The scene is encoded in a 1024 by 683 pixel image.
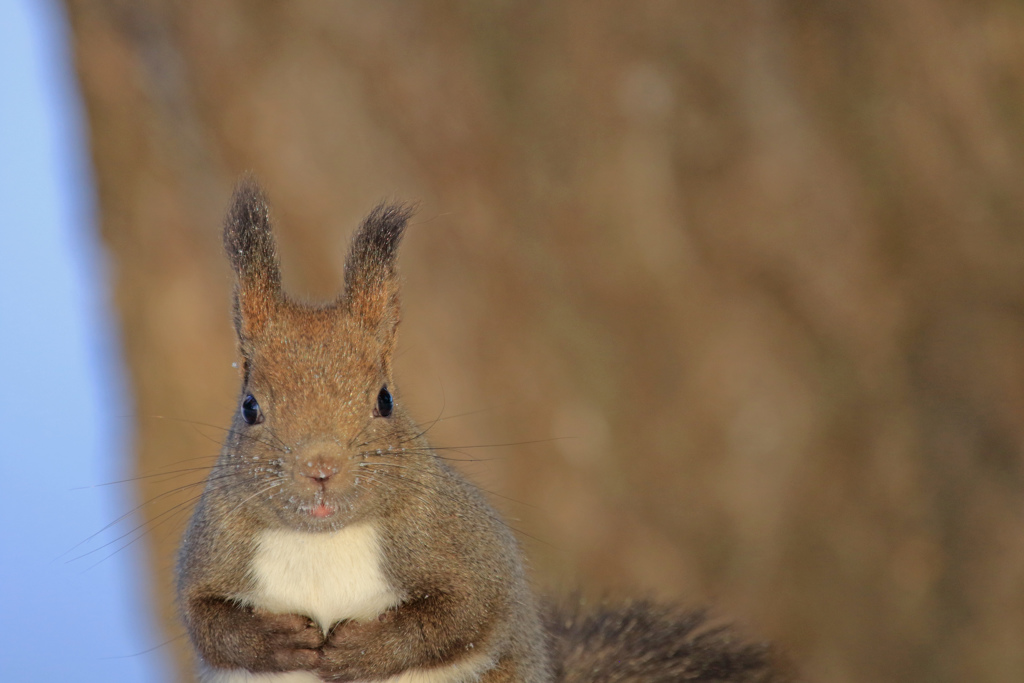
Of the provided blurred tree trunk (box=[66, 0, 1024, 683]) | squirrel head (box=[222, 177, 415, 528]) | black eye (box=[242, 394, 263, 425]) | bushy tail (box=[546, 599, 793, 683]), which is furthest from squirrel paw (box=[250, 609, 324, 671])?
blurred tree trunk (box=[66, 0, 1024, 683])

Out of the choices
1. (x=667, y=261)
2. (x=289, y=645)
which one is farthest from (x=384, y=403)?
(x=667, y=261)

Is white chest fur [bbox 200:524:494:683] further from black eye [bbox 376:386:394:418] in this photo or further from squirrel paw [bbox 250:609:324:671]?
black eye [bbox 376:386:394:418]

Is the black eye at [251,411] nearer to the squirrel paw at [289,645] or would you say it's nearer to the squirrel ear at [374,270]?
the squirrel ear at [374,270]

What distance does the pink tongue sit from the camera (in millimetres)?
1576

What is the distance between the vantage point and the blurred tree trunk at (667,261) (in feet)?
12.8

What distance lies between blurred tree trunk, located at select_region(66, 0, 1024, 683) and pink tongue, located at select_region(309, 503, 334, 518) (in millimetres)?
2241

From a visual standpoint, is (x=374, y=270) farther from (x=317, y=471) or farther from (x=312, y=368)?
(x=317, y=471)

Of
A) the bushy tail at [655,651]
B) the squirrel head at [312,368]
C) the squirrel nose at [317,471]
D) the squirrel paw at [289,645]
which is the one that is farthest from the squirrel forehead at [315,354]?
the bushy tail at [655,651]

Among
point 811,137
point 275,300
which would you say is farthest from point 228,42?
point 275,300

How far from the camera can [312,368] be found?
1.65 meters

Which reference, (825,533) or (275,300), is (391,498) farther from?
(825,533)

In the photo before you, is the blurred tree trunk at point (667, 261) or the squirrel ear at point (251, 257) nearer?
the squirrel ear at point (251, 257)

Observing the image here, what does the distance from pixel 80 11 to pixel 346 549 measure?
3054mm

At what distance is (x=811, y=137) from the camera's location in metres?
4.09
